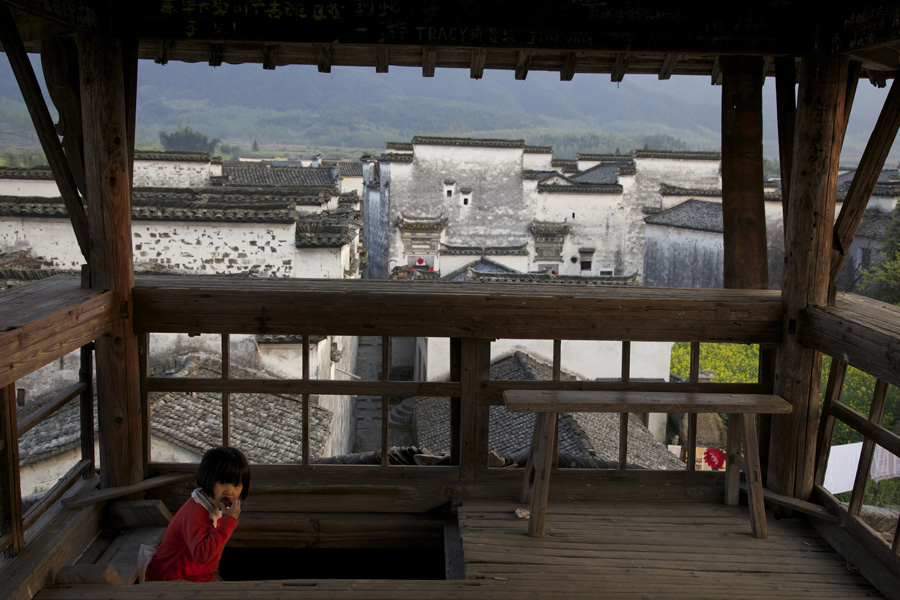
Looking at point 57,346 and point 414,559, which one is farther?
point 414,559

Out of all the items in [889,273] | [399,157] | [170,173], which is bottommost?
[889,273]

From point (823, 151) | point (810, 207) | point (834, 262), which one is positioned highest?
point (823, 151)

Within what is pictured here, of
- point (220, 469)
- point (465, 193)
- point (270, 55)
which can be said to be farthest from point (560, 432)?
point (465, 193)

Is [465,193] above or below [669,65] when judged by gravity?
below

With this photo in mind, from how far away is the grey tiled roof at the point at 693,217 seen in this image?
24375mm

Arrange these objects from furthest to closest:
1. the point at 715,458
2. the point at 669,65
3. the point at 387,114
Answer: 1. the point at 387,114
2. the point at 715,458
3. the point at 669,65

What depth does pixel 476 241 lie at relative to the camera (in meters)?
32.2

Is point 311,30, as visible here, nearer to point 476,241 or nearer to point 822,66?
point 822,66

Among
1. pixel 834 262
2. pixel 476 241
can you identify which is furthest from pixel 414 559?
pixel 476 241

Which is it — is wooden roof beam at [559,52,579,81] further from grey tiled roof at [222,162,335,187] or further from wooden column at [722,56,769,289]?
grey tiled roof at [222,162,335,187]

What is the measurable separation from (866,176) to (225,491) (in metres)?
3.27

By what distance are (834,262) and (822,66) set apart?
99 cm

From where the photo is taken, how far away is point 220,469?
3.04 m

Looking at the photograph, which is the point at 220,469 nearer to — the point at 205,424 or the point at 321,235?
the point at 205,424
